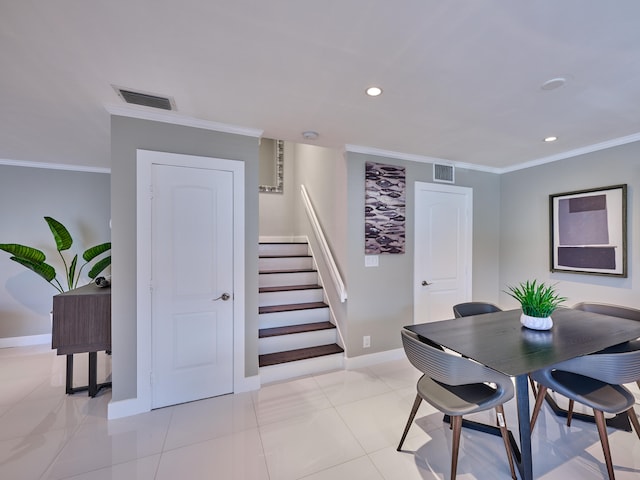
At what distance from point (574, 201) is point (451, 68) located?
2.64m

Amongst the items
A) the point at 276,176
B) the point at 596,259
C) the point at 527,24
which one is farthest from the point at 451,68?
the point at 276,176

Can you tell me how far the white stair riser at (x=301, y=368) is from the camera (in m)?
2.76

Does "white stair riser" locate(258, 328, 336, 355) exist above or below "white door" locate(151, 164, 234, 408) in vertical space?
below

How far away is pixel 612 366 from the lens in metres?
1.51

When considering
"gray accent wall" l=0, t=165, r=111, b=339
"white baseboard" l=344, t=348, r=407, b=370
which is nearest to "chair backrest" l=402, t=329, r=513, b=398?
"white baseboard" l=344, t=348, r=407, b=370

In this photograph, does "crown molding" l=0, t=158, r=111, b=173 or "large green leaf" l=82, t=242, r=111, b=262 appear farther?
"crown molding" l=0, t=158, r=111, b=173

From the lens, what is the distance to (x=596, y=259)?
2.96m

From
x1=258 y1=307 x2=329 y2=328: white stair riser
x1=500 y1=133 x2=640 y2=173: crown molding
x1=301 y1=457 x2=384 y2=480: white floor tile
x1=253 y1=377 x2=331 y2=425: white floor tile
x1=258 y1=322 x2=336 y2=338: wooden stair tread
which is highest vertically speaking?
x1=500 y1=133 x2=640 y2=173: crown molding

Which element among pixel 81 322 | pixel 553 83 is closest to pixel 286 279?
pixel 81 322

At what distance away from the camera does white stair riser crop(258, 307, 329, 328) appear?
313cm

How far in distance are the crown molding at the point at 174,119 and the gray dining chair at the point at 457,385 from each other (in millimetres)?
2212

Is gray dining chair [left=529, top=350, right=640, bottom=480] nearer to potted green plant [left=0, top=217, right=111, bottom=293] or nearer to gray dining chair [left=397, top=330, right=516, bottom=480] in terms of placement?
gray dining chair [left=397, top=330, right=516, bottom=480]

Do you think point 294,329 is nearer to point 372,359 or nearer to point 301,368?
point 301,368

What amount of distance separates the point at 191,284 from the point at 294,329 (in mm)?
1295
